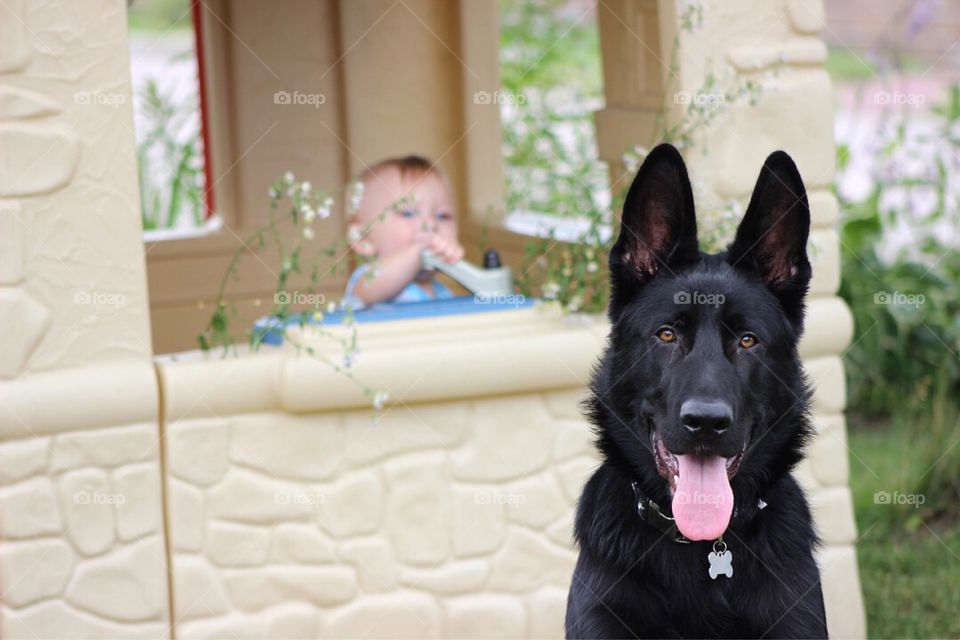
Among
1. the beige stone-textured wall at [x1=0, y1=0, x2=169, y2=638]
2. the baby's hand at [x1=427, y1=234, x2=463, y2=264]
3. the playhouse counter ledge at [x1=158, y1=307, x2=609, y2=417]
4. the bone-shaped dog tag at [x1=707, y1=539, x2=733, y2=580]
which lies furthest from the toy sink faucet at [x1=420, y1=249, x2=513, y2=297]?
the bone-shaped dog tag at [x1=707, y1=539, x2=733, y2=580]

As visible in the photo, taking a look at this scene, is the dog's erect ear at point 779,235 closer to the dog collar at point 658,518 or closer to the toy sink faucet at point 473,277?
the dog collar at point 658,518

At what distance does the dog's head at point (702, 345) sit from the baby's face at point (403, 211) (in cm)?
164

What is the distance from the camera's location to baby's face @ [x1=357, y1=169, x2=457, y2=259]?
4570 mm

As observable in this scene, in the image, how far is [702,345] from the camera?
110 inches

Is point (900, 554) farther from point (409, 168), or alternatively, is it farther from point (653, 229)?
point (653, 229)

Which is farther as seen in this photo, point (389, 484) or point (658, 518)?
point (389, 484)

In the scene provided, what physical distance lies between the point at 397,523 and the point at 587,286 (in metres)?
0.99

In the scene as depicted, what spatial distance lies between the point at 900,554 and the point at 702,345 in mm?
3027

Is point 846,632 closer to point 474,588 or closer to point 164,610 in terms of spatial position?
point 474,588

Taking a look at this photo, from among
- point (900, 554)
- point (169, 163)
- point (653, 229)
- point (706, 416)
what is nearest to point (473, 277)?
point (653, 229)

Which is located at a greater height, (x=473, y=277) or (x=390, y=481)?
(x=473, y=277)

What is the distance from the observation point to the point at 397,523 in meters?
4.12

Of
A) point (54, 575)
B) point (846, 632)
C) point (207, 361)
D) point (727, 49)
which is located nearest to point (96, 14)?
point (207, 361)

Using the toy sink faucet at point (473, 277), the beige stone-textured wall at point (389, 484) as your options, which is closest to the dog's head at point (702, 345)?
the beige stone-textured wall at point (389, 484)
